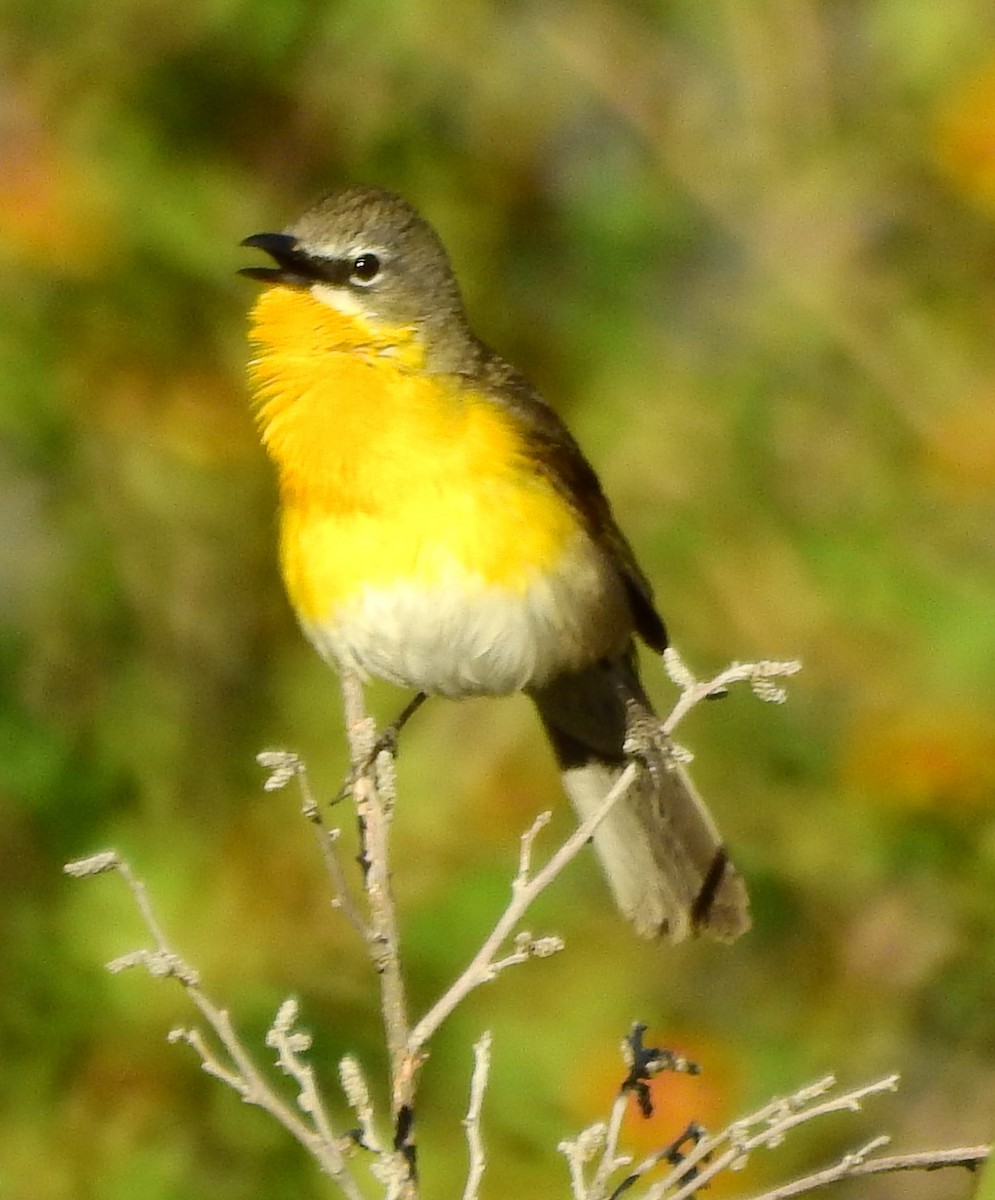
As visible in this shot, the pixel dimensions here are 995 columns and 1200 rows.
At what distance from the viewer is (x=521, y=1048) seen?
5.03m

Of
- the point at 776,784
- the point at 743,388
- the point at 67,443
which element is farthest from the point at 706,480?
the point at 67,443

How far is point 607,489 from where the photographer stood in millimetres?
5586

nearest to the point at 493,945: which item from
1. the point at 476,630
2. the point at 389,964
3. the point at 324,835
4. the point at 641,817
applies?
the point at 389,964

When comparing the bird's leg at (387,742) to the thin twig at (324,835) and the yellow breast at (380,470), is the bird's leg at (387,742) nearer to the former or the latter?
the yellow breast at (380,470)

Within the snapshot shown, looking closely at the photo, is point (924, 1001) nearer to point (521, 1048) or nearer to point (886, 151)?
point (521, 1048)

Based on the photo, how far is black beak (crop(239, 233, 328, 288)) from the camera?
4.12m

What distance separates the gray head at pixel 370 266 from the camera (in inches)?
165

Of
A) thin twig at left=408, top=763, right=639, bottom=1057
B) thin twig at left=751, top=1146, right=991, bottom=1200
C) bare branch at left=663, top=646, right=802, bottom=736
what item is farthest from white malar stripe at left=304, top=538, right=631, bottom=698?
thin twig at left=751, top=1146, right=991, bottom=1200

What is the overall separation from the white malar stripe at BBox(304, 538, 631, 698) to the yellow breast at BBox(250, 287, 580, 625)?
25 mm

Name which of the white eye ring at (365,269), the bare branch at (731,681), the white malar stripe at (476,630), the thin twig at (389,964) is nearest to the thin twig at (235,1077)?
the thin twig at (389,964)

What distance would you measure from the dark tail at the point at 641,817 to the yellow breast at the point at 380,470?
0.56 metres

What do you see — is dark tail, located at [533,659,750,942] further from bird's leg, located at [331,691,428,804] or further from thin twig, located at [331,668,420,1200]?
thin twig, located at [331,668,420,1200]

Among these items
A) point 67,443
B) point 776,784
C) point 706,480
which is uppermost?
point 67,443

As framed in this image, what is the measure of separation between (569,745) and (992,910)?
1.11 metres
